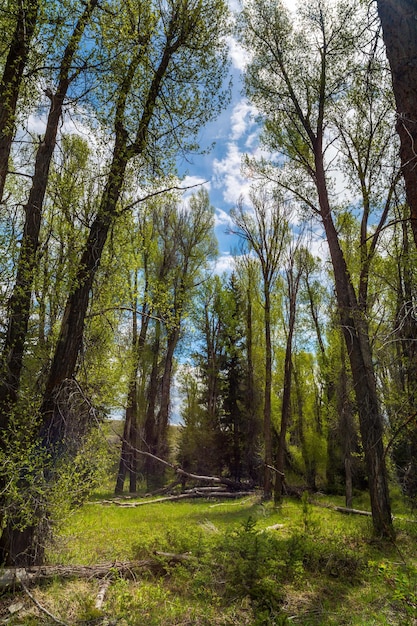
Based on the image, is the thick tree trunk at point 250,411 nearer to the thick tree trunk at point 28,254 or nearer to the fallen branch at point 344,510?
the fallen branch at point 344,510

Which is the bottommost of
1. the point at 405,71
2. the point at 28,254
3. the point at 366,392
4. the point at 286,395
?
the point at 366,392

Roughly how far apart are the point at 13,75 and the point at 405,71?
4356mm

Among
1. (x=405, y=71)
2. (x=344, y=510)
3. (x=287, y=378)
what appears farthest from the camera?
(x=287, y=378)

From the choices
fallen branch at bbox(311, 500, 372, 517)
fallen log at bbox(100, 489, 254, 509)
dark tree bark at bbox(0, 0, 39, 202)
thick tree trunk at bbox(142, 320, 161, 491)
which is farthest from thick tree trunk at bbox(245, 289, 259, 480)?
dark tree bark at bbox(0, 0, 39, 202)

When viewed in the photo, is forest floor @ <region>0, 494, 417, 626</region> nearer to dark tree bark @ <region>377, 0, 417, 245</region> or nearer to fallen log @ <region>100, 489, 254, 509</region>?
dark tree bark @ <region>377, 0, 417, 245</region>

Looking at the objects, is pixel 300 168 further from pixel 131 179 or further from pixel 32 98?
pixel 32 98

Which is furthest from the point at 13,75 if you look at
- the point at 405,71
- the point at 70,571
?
the point at 70,571

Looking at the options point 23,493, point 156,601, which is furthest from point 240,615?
point 23,493

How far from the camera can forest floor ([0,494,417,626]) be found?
3.56 metres

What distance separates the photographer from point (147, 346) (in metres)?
21.7

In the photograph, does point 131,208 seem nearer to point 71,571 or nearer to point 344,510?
point 71,571

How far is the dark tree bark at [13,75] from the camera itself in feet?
14.6

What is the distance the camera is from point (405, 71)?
135 inches

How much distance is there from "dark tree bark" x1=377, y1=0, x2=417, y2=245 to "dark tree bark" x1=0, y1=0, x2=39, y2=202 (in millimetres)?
3814
